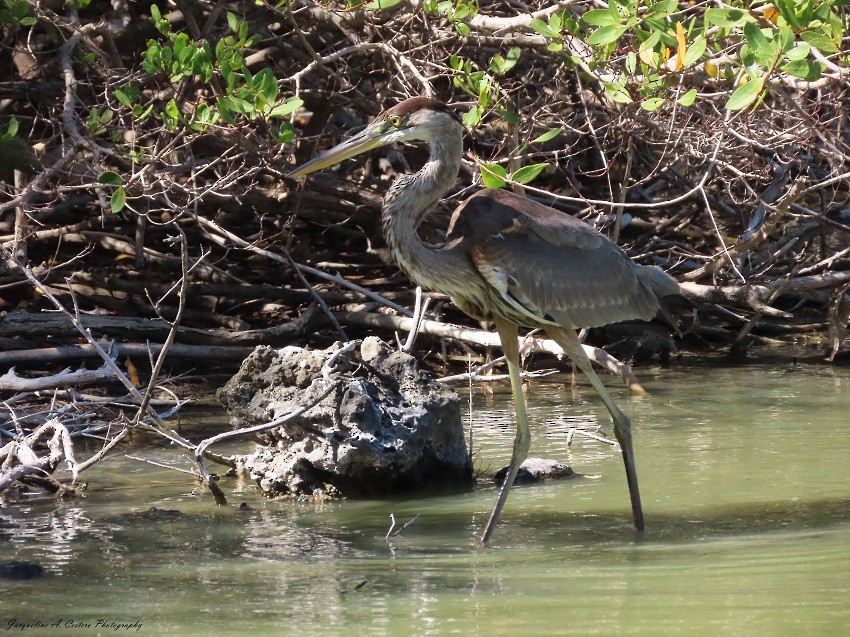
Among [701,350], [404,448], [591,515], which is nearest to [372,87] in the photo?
[701,350]

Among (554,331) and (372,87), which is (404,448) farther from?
(372,87)

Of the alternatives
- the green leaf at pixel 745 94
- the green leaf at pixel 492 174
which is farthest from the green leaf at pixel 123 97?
the green leaf at pixel 745 94

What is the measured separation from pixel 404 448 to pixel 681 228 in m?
5.42

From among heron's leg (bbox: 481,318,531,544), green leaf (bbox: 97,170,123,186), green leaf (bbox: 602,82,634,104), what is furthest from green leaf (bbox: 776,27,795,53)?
green leaf (bbox: 97,170,123,186)

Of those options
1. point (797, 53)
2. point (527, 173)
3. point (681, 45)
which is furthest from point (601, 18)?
point (797, 53)

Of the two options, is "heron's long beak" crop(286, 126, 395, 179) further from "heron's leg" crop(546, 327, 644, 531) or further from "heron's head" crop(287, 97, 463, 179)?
"heron's leg" crop(546, 327, 644, 531)

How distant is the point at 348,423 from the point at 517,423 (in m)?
0.87

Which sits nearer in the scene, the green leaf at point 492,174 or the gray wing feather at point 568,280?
the green leaf at point 492,174

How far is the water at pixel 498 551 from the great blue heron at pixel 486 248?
0.47m

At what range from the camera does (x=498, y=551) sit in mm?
5094

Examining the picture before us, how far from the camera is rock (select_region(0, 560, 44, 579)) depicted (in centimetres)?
449

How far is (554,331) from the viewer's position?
6.42m

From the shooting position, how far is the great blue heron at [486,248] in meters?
5.97

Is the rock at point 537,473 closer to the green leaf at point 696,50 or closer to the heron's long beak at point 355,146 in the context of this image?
the heron's long beak at point 355,146
